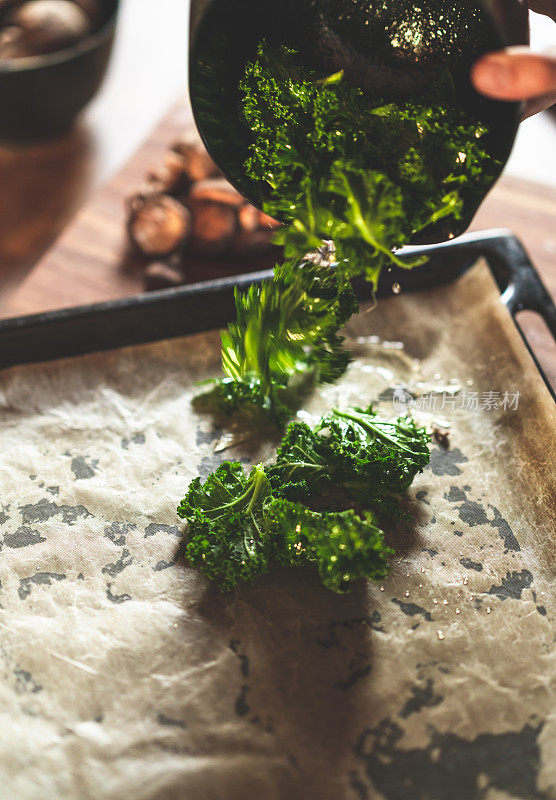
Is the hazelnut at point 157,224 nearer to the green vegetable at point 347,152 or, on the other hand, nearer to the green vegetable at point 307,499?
the green vegetable at point 347,152

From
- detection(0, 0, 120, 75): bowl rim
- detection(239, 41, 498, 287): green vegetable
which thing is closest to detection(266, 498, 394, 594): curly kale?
detection(239, 41, 498, 287): green vegetable

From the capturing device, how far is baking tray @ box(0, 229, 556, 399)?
1.49 m

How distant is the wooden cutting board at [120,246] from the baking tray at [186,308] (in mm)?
151

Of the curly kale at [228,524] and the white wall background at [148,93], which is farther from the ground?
the white wall background at [148,93]

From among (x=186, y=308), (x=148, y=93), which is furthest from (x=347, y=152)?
(x=148, y=93)

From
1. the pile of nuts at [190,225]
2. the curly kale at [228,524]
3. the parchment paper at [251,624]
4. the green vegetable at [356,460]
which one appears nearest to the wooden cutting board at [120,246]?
the pile of nuts at [190,225]

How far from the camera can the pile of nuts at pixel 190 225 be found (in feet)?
5.67

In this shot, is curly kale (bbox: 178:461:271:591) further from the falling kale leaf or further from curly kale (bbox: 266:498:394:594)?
the falling kale leaf

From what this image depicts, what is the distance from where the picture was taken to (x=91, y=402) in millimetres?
1487

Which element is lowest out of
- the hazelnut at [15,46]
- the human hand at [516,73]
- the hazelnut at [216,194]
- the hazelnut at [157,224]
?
the hazelnut at [157,224]

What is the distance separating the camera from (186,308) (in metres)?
1.56

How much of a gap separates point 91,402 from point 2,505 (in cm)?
29

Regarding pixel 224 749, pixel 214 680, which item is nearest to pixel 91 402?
pixel 214 680

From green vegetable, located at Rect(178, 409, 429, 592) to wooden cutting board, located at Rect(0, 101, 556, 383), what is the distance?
0.53m
